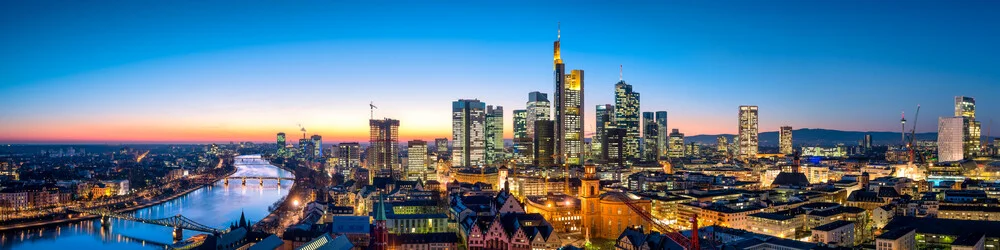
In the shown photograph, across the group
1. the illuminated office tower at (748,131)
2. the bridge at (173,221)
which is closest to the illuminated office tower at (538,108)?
the illuminated office tower at (748,131)

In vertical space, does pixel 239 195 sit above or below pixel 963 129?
below

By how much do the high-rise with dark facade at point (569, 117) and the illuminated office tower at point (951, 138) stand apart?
191ft

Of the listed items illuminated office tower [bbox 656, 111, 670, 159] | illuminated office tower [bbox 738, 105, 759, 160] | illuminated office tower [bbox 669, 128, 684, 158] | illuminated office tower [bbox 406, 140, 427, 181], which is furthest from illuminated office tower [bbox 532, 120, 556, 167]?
illuminated office tower [bbox 656, 111, 670, 159]

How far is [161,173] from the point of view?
99188 millimetres

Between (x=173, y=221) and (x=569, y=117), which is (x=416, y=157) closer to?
(x=569, y=117)

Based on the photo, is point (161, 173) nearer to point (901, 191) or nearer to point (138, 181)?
point (138, 181)

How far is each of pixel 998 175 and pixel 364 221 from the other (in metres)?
70.8

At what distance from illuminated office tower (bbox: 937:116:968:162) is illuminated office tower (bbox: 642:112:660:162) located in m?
53.3

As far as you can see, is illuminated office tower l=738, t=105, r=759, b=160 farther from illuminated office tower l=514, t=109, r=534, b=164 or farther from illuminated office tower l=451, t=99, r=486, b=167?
illuminated office tower l=451, t=99, r=486, b=167

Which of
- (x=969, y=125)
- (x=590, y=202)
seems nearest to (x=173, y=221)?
(x=590, y=202)

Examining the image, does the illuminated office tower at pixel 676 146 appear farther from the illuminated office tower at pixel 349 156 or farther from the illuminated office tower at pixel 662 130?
the illuminated office tower at pixel 349 156

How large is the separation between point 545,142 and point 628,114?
2884cm

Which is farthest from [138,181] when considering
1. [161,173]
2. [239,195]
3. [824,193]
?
[824,193]

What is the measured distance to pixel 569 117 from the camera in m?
114
